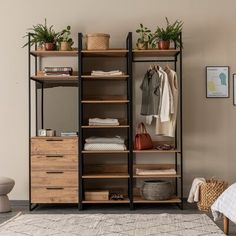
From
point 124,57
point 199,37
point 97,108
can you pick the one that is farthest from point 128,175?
point 199,37

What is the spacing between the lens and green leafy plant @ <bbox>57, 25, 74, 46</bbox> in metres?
6.10

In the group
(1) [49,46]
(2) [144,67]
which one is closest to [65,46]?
(1) [49,46]

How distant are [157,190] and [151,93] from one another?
1.14 m

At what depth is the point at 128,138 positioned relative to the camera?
241 inches

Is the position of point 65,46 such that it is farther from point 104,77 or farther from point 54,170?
point 54,170

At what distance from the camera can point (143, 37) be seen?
20.1 ft

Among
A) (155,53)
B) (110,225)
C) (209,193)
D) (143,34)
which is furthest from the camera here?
(143,34)

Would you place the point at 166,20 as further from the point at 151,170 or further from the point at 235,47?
the point at 151,170

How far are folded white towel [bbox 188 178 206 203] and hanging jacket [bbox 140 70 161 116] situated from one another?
3.05 feet

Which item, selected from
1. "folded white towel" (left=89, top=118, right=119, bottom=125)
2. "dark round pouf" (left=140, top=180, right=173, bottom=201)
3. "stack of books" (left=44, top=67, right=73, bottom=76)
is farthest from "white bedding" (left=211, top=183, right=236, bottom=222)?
"stack of books" (left=44, top=67, right=73, bottom=76)

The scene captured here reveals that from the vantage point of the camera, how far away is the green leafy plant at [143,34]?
606 cm

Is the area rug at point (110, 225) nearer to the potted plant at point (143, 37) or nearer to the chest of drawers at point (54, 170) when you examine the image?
the chest of drawers at point (54, 170)

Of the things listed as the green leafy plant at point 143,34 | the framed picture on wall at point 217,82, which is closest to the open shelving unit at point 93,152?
the green leafy plant at point 143,34

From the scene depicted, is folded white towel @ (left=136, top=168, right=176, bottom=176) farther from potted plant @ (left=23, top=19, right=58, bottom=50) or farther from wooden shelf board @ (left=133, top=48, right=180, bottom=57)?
potted plant @ (left=23, top=19, right=58, bottom=50)
